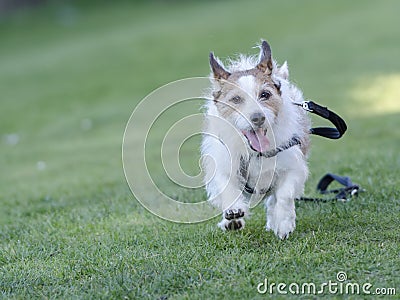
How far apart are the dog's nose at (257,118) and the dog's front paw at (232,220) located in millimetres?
655

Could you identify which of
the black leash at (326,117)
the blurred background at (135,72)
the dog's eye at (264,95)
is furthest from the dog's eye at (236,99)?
the blurred background at (135,72)

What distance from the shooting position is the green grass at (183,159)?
4270 millimetres

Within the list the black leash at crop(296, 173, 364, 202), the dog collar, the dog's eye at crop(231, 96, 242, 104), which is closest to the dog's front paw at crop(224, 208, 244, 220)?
the dog collar

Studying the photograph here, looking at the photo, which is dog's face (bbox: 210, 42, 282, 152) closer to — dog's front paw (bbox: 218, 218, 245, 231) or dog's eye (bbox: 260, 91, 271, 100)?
dog's eye (bbox: 260, 91, 271, 100)

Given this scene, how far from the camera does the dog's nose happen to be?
443 centimetres

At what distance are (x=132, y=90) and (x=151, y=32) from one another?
689 cm

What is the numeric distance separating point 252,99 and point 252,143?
30 centimetres

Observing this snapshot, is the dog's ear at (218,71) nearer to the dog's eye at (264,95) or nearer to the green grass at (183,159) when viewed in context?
the dog's eye at (264,95)

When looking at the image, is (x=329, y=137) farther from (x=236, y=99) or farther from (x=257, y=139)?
(x=236, y=99)

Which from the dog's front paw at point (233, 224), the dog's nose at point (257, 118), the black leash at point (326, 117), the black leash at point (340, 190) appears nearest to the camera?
the dog's nose at point (257, 118)

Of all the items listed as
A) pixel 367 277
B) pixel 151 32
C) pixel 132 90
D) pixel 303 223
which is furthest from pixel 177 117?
pixel 151 32

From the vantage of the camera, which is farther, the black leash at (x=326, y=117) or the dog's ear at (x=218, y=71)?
the black leash at (x=326, y=117)

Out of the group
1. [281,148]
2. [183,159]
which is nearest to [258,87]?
[281,148]

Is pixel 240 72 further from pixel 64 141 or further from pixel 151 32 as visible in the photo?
pixel 151 32
